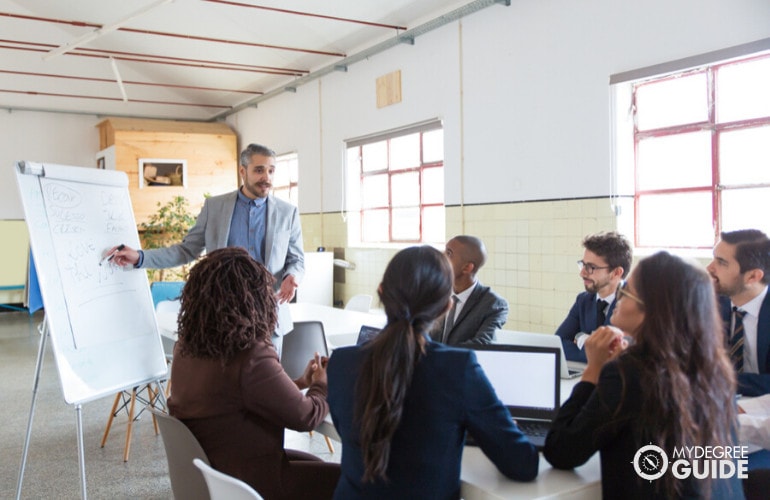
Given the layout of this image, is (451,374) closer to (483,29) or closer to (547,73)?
(547,73)

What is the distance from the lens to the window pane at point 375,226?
7.60m

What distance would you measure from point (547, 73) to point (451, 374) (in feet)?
14.1

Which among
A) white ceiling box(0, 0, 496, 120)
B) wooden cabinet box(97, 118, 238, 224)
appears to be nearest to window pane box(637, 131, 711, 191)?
white ceiling box(0, 0, 496, 120)

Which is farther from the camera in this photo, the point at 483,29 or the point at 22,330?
the point at 22,330

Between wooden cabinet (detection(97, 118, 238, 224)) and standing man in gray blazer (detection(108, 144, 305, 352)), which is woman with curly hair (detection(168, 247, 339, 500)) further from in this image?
wooden cabinet (detection(97, 118, 238, 224))

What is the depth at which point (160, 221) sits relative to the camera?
31.6 feet

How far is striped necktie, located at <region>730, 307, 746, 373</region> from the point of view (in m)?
2.20

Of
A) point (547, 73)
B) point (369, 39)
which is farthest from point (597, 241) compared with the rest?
point (369, 39)

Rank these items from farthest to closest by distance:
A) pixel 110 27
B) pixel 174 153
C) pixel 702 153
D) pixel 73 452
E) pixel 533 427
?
pixel 174 153, pixel 110 27, pixel 702 153, pixel 73 452, pixel 533 427

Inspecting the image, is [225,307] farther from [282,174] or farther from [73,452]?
[282,174]

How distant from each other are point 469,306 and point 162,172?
8.41 meters

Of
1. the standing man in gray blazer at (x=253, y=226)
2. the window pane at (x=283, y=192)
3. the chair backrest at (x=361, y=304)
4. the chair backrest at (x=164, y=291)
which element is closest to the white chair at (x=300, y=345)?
the standing man in gray blazer at (x=253, y=226)

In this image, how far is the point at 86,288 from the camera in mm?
2854

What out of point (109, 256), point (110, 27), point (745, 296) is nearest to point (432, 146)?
point (110, 27)
